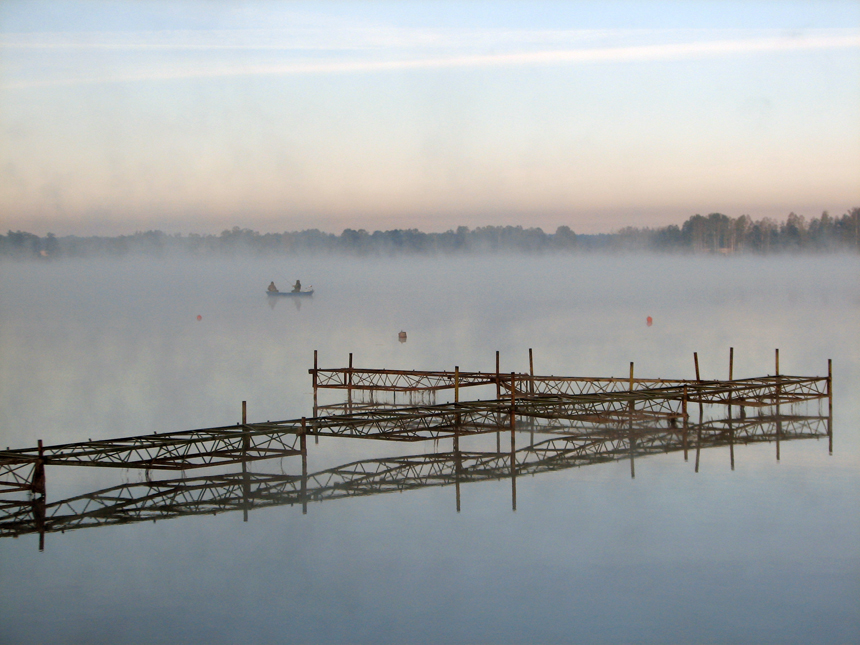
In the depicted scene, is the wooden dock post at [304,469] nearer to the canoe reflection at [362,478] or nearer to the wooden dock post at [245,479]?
the canoe reflection at [362,478]

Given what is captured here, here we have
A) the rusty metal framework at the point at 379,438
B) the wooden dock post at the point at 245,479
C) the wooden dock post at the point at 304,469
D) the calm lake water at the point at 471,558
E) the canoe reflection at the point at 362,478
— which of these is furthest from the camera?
the wooden dock post at the point at 304,469

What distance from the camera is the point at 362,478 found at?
3253 centimetres

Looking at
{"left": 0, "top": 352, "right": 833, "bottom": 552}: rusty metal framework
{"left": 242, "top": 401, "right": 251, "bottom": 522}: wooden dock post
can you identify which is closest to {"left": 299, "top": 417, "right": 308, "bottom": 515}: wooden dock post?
{"left": 0, "top": 352, "right": 833, "bottom": 552}: rusty metal framework

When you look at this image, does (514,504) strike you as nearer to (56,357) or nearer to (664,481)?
(664,481)

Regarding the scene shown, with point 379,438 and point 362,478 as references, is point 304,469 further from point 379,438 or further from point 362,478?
point 379,438

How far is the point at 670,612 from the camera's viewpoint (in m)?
21.8

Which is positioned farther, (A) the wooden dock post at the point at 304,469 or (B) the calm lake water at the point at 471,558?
(A) the wooden dock post at the point at 304,469

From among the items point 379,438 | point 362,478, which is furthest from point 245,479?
point 379,438

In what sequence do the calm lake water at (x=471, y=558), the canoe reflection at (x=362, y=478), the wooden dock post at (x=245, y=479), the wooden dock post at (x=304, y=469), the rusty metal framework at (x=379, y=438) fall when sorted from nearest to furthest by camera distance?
the calm lake water at (x=471, y=558) < the canoe reflection at (x=362, y=478) < the rusty metal framework at (x=379, y=438) < the wooden dock post at (x=245, y=479) < the wooden dock post at (x=304, y=469)

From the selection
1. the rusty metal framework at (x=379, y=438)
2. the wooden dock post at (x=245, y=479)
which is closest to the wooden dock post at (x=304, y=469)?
the rusty metal framework at (x=379, y=438)

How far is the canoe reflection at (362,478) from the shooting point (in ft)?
92.9

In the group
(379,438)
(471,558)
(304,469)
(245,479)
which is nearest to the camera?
(471,558)

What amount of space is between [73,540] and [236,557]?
5.27 meters

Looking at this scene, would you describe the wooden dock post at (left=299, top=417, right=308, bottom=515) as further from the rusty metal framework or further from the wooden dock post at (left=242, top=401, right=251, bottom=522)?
the wooden dock post at (left=242, top=401, right=251, bottom=522)
